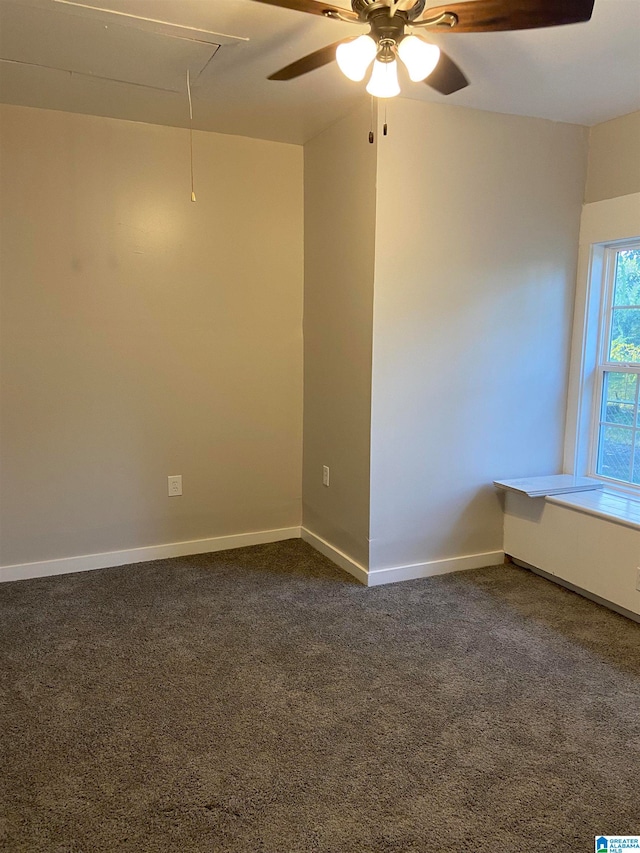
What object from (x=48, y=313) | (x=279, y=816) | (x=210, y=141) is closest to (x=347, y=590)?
(x=279, y=816)

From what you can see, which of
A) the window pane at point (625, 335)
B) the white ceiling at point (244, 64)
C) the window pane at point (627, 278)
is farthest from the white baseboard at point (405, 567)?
the white ceiling at point (244, 64)

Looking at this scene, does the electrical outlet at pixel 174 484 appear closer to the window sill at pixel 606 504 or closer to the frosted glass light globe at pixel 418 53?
the window sill at pixel 606 504

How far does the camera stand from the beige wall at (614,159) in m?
3.22

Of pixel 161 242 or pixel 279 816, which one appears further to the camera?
pixel 161 242

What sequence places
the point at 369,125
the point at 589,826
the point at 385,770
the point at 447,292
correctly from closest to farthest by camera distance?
the point at 589,826 < the point at 385,770 < the point at 369,125 < the point at 447,292

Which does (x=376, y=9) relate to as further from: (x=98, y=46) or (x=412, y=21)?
(x=98, y=46)

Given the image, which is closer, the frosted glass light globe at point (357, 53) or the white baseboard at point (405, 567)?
the frosted glass light globe at point (357, 53)

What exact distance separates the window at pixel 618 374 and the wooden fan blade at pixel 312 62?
2140 millimetres

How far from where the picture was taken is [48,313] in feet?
10.9

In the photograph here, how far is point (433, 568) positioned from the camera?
3.46 meters

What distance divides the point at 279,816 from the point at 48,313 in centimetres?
265

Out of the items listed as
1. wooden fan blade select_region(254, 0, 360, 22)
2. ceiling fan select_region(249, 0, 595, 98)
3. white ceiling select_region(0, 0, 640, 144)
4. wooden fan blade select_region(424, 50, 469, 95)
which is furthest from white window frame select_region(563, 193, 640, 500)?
wooden fan blade select_region(254, 0, 360, 22)

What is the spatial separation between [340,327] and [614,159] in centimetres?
169

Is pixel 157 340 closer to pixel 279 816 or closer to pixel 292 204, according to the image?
pixel 292 204
